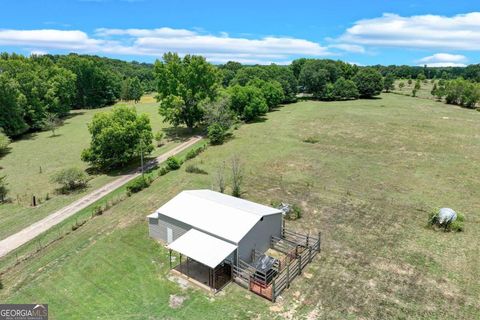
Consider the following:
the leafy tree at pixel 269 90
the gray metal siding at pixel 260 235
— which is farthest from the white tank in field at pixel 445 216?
the leafy tree at pixel 269 90

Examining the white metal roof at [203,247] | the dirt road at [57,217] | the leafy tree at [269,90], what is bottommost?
the dirt road at [57,217]

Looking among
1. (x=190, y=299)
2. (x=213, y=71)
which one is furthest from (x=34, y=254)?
(x=213, y=71)

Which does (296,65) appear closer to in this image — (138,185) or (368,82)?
(368,82)

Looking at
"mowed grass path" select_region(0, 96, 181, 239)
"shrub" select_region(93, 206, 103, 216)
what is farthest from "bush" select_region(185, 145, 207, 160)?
"shrub" select_region(93, 206, 103, 216)

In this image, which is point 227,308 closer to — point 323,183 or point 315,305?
point 315,305

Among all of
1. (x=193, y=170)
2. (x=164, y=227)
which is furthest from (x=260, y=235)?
(x=193, y=170)

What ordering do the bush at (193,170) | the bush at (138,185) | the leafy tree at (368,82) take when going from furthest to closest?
1. the leafy tree at (368,82)
2. the bush at (193,170)
3. the bush at (138,185)

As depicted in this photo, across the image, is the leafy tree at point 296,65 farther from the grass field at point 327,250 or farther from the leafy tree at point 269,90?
the grass field at point 327,250
